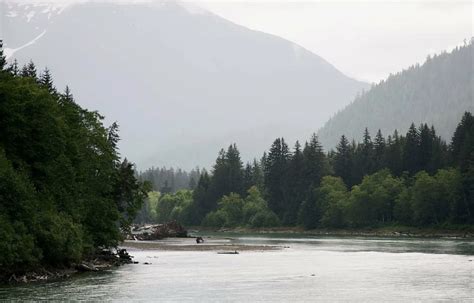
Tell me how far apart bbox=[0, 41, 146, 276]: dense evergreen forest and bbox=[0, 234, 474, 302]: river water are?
3.47 meters

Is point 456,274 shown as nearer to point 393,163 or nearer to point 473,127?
point 473,127

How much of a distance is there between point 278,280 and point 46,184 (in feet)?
76.5

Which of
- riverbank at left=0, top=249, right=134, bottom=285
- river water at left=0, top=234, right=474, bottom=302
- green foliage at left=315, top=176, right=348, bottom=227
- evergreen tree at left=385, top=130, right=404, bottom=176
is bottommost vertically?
river water at left=0, top=234, right=474, bottom=302

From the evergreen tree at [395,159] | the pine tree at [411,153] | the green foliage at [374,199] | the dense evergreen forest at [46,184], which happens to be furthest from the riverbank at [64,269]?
the evergreen tree at [395,159]

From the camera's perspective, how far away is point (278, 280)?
6612cm

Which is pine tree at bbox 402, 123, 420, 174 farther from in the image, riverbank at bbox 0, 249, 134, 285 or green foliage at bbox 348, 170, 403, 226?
riverbank at bbox 0, 249, 134, 285

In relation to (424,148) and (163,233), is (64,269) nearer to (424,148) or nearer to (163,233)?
(163,233)

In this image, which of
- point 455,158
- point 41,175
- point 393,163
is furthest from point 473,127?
point 41,175

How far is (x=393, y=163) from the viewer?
197 meters

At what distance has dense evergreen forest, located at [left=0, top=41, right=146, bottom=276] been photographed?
61.0 meters

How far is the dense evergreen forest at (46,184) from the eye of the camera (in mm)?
61000

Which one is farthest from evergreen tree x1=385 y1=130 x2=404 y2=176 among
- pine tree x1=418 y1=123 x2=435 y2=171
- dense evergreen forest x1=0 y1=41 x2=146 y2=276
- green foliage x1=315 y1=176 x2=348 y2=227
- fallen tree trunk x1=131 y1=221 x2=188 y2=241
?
dense evergreen forest x1=0 y1=41 x2=146 y2=276

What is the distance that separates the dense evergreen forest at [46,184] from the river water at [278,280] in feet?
11.4

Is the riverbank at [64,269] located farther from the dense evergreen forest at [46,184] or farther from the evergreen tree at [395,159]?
the evergreen tree at [395,159]
